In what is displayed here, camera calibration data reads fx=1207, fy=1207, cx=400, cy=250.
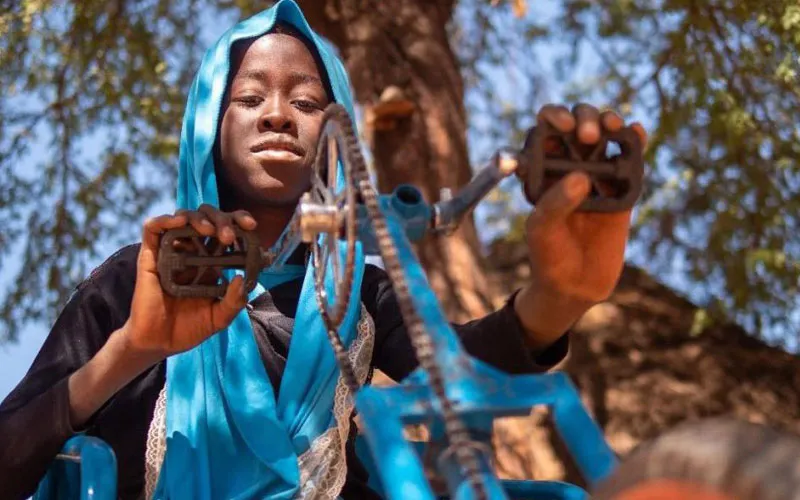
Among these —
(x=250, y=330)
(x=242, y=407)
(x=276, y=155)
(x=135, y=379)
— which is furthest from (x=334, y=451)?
(x=276, y=155)

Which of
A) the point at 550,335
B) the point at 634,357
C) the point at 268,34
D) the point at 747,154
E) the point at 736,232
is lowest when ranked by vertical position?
the point at 634,357

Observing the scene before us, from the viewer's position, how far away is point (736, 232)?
573cm

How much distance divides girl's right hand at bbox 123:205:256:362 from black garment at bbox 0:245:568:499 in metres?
0.25

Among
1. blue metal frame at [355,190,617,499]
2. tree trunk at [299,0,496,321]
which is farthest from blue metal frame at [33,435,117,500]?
tree trunk at [299,0,496,321]

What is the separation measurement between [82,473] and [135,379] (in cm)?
52

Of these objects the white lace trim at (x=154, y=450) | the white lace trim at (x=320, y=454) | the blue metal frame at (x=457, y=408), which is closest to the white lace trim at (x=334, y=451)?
the white lace trim at (x=320, y=454)

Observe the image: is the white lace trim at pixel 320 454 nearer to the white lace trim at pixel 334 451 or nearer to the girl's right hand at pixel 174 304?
the white lace trim at pixel 334 451

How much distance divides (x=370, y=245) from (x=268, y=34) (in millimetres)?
1058

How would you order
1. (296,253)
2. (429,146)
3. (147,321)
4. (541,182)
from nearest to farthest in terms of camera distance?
(541,182) < (147,321) < (296,253) < (429,146)

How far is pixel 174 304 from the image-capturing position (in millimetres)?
2078

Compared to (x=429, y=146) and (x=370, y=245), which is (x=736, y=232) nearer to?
(x=429, y=146)

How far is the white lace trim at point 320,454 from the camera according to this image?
7.74 feet

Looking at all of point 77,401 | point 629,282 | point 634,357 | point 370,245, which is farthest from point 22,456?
point 629,282

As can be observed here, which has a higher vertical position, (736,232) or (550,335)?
(550,335)
